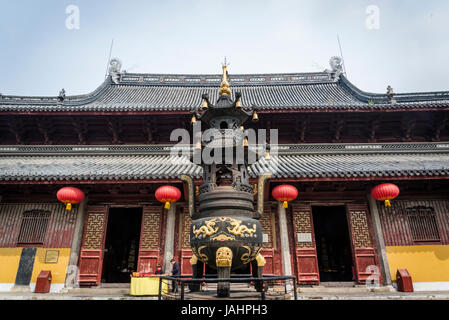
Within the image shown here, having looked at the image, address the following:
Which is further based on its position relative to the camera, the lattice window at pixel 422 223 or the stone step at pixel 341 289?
the lattice window at pixel 422 223

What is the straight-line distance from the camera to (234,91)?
55.2 feet

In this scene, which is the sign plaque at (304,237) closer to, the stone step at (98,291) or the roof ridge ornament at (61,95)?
the stone step at (98,291)

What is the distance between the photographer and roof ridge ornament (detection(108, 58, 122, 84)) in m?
17.1

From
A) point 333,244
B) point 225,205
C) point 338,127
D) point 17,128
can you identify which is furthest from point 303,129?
point 17,128

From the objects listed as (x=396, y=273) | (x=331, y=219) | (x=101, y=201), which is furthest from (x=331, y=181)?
(x=101, y=201)

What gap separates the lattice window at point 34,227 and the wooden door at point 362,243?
10651 mm

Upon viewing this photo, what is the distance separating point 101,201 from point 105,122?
143 inches

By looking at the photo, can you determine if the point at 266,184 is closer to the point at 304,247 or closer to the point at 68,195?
the point at 304,247

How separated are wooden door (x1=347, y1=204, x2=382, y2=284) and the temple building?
3 centimetres

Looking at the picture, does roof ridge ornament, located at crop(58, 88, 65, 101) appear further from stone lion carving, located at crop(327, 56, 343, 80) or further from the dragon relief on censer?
stone lion carving, located at crop(327, 56, 343, 80)

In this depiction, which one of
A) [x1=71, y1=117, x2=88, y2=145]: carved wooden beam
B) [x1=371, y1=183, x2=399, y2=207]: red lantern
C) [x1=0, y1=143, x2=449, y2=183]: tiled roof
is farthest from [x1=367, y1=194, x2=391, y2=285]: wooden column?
[x1=71, y1=117, x2=88, y2=145]: carved wooden beam

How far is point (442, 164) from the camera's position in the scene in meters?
9.84

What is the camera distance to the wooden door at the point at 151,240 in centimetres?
907

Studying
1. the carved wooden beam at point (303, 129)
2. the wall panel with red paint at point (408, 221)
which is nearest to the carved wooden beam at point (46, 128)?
the carved wooden beam at point (303, 129)
